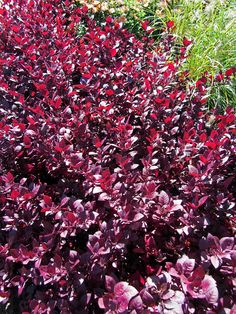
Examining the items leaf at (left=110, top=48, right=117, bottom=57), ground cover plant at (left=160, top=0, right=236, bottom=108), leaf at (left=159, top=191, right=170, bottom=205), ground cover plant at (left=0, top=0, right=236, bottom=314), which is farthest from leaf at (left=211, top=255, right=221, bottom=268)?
ground cover plant at (left=160, top=0, right=236, bottom=108)

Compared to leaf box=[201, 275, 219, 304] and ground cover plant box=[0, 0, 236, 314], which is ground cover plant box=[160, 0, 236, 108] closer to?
ground cover plant box=[0, 0, 236, 314]

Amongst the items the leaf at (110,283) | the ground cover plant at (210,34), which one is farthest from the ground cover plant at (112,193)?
the ground cover plant at (210,34)

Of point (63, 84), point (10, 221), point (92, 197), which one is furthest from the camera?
point (63, 84)

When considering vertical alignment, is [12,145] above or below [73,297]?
above

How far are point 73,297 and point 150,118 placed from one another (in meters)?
1.13

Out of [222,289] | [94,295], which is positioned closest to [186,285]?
[222,289]

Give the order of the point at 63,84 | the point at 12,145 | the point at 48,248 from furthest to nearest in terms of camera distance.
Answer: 1. the point at 63,84
2. the point at 12,145
3. the point at 48,248

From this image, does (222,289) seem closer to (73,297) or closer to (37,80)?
(73,297)

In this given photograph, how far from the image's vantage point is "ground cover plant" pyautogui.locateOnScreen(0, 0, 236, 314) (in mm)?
1532

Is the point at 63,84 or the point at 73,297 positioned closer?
the point at 73,297

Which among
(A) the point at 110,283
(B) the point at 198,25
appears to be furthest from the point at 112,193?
(B) the point at 198,25

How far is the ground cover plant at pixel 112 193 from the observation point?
1532mm

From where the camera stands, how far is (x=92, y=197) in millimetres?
1898

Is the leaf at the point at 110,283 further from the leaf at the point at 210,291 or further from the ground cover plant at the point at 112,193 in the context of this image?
the leaf at the point at 210,291
